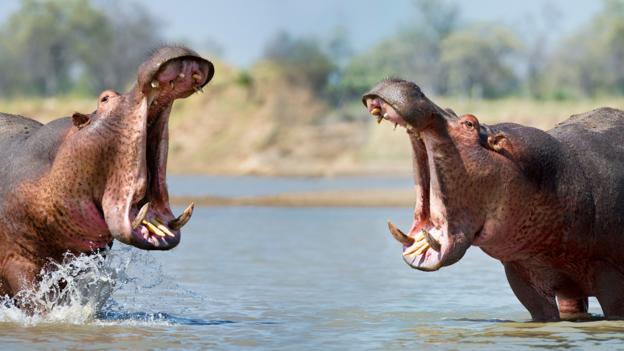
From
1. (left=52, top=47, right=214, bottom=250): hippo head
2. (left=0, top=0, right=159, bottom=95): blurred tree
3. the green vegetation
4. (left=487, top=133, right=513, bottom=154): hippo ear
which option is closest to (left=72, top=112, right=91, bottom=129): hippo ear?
(left=52, top=47, right=214, bottom=250): hippo head

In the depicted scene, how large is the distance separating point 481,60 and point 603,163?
66281 millimetres

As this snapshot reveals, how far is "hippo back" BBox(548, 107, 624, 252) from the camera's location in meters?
7.26

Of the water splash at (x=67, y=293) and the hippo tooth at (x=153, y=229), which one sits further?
the water splash at (x=67, y=293)

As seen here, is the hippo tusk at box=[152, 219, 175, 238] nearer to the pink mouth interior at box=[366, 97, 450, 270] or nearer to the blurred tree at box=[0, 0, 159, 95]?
the pink mouth interior at box=[366, 97, 450, 270]

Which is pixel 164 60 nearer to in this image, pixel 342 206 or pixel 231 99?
pixel 342 206

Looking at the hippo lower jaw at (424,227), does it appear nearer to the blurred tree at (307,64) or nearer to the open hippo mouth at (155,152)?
the open hippo mouth at (155,152)

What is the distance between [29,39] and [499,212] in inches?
2898

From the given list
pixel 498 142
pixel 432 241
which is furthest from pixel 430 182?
pixel 498 142

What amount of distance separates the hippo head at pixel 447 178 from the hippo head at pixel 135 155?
3.39 feet

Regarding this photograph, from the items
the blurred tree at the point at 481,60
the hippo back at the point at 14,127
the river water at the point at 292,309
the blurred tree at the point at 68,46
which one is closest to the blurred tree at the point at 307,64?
the blurred tree at the point at 481,60

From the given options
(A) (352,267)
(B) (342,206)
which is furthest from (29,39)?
(A) (352,267)

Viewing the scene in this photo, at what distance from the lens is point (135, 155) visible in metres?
6.75

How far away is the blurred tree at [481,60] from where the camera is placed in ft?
238

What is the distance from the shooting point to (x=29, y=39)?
255ft
